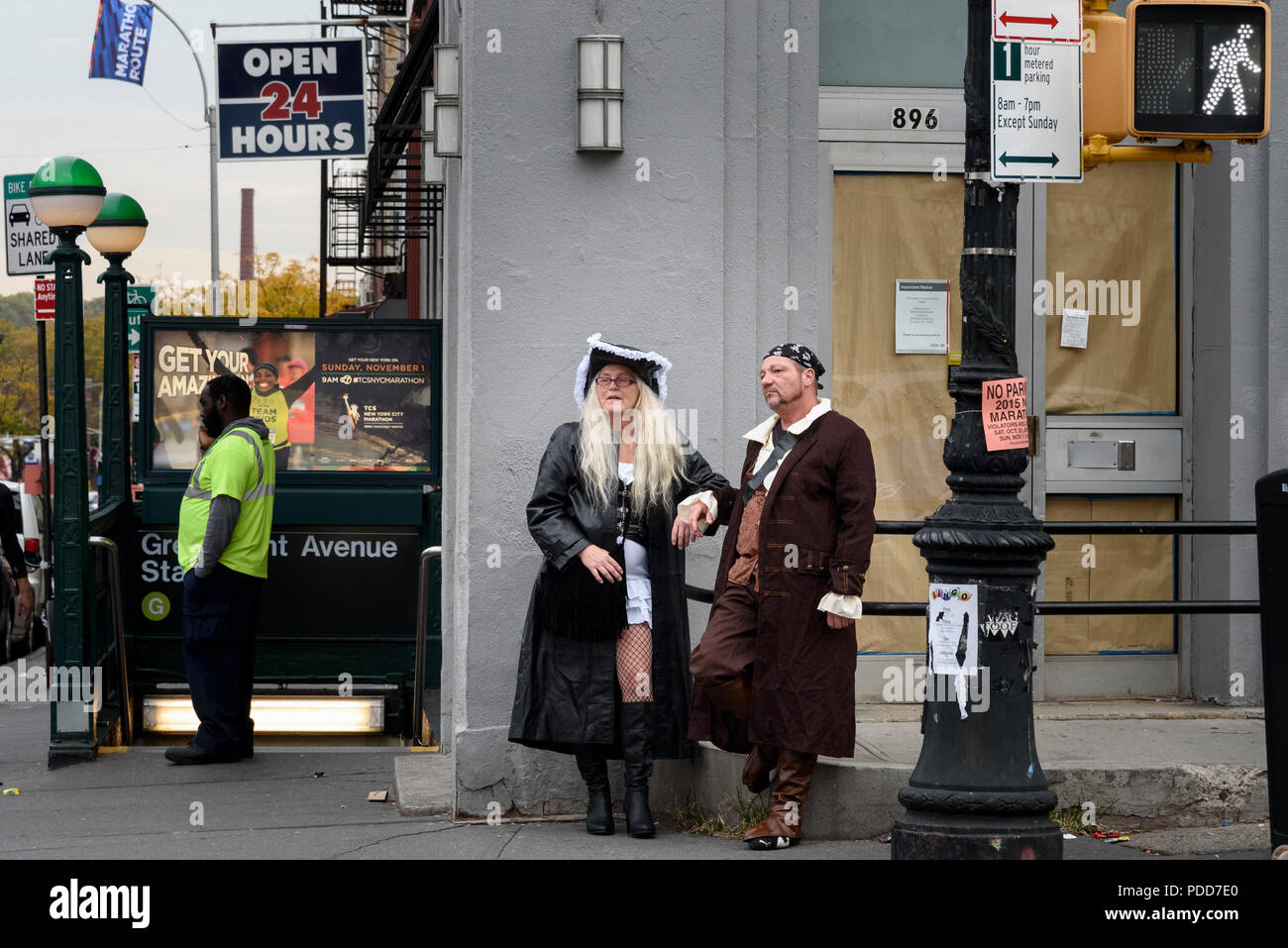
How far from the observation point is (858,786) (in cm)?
663

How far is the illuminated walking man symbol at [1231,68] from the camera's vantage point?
5859mm

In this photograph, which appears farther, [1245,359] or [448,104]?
[1245,359]

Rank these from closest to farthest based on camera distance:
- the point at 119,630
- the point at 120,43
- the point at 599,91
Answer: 1. the point at 599,91
2. the point at 119,630
3. the point at 120,43

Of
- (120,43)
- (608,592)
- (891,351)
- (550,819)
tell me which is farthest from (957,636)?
(120,43)

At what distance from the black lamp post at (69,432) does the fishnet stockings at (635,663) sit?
385 centimetres

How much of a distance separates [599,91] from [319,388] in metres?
4.34

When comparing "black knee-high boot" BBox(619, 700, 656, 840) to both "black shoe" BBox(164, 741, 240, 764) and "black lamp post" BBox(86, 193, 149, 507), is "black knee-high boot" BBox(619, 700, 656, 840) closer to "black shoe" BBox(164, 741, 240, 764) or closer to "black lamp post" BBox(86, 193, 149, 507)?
"black shoe" BBox(164, 741, 240, 764)

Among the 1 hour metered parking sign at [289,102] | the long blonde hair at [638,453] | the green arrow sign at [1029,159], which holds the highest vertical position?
the 1 hour metered parking sign at [289,102]

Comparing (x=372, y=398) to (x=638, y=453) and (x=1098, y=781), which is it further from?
(x=1098, y=781)

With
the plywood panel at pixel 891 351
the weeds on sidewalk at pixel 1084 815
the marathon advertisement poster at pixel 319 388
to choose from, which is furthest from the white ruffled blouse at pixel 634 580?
the marathon advertisement poster at pixel 319 388

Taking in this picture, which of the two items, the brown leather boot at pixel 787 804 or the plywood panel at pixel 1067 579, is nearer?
the brown leather boot at pixel 787 804

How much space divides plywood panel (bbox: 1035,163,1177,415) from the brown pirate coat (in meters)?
2.24

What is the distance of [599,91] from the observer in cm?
718

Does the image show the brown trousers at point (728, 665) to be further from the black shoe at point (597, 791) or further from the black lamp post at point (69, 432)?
the black lamp post at point (69, 432)
